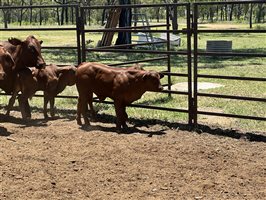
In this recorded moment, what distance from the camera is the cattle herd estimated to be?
6.76 m

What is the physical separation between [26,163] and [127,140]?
1505mm

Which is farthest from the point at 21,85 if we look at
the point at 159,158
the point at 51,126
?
the point at 159,158

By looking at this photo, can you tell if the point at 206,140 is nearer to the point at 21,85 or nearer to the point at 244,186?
the point at 244,186

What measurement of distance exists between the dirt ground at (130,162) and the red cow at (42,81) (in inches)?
19.1

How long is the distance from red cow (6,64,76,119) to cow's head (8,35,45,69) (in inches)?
5.6

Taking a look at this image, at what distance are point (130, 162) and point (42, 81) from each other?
9.21 feet

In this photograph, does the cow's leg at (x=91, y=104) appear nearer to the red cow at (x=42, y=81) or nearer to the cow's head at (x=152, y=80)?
the red cow at (x=42, y=81)

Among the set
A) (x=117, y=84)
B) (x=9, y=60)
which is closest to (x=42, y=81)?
(x=9, y=60)

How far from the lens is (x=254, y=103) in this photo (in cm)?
881

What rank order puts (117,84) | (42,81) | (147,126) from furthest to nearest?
(42,81) < (147,126) < (117,84)

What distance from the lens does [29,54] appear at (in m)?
7.47

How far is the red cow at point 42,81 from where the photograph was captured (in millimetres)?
7512

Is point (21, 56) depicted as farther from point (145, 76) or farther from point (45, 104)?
point (145, 76)

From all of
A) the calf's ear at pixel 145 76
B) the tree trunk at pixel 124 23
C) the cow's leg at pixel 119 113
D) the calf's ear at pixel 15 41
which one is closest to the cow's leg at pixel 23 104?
the calf's ear at pixel 15 41
